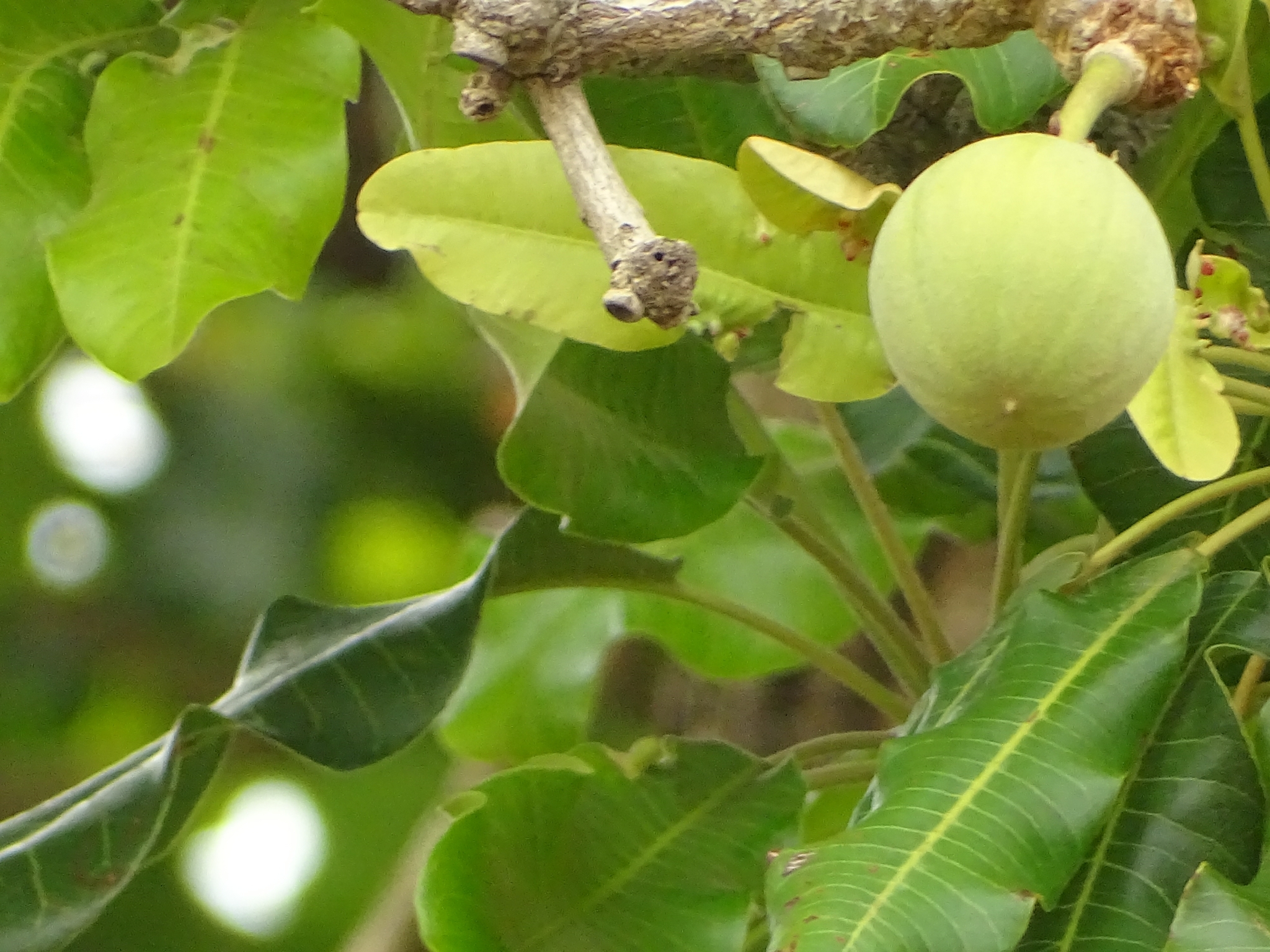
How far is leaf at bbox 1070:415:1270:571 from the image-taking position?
638 mm

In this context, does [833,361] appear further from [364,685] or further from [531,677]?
[531,677]

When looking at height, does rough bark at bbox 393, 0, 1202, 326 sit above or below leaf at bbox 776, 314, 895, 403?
above

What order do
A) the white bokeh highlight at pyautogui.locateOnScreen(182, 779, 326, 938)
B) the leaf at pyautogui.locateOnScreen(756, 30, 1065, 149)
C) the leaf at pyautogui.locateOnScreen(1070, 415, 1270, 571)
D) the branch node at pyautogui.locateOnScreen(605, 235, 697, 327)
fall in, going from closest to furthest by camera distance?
the branch node at pyautogui.locateOnScreen(605, 235, 697, 327) < the leaf at pyautogui.locateOnScreen(756, 30, 1065, 149) < the leaf at pyautogui.locateOnScreen(1070, 415, 1270, 571) < the white bokeh highlight at pyautogui.locateOnScreen(182, 779, 326, 938)

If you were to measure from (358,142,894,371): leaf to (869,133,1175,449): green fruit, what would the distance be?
0.13m

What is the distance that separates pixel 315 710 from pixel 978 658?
0.30 metres

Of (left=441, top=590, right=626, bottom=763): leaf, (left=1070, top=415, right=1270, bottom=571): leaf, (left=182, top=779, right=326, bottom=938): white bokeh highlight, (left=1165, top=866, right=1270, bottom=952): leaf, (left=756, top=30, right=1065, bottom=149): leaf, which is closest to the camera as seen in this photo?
(left=1165, top=866, right=1270, bottom=952): leaf

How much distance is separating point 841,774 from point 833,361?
30 cm

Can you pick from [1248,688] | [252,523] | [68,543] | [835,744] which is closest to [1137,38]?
[1248,688]

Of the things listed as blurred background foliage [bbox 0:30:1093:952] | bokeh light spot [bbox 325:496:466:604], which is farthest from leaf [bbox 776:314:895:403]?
bokeh light spot [bbox 325:496:466:604]

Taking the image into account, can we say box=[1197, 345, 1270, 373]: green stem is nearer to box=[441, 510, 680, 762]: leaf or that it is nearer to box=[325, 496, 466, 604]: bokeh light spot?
box=[441, 510, 680, 762]: leaf

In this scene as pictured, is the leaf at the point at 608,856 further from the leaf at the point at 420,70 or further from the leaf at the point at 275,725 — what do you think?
the leaf at the point at 420,70

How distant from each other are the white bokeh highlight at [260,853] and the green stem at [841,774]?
2.69ft

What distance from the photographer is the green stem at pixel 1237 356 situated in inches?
17.7

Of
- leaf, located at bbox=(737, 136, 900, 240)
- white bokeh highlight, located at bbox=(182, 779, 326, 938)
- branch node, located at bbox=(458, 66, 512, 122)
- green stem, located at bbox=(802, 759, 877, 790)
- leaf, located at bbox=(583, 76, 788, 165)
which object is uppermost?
branch node, located at bbox=(458, 66, 512, 122)
